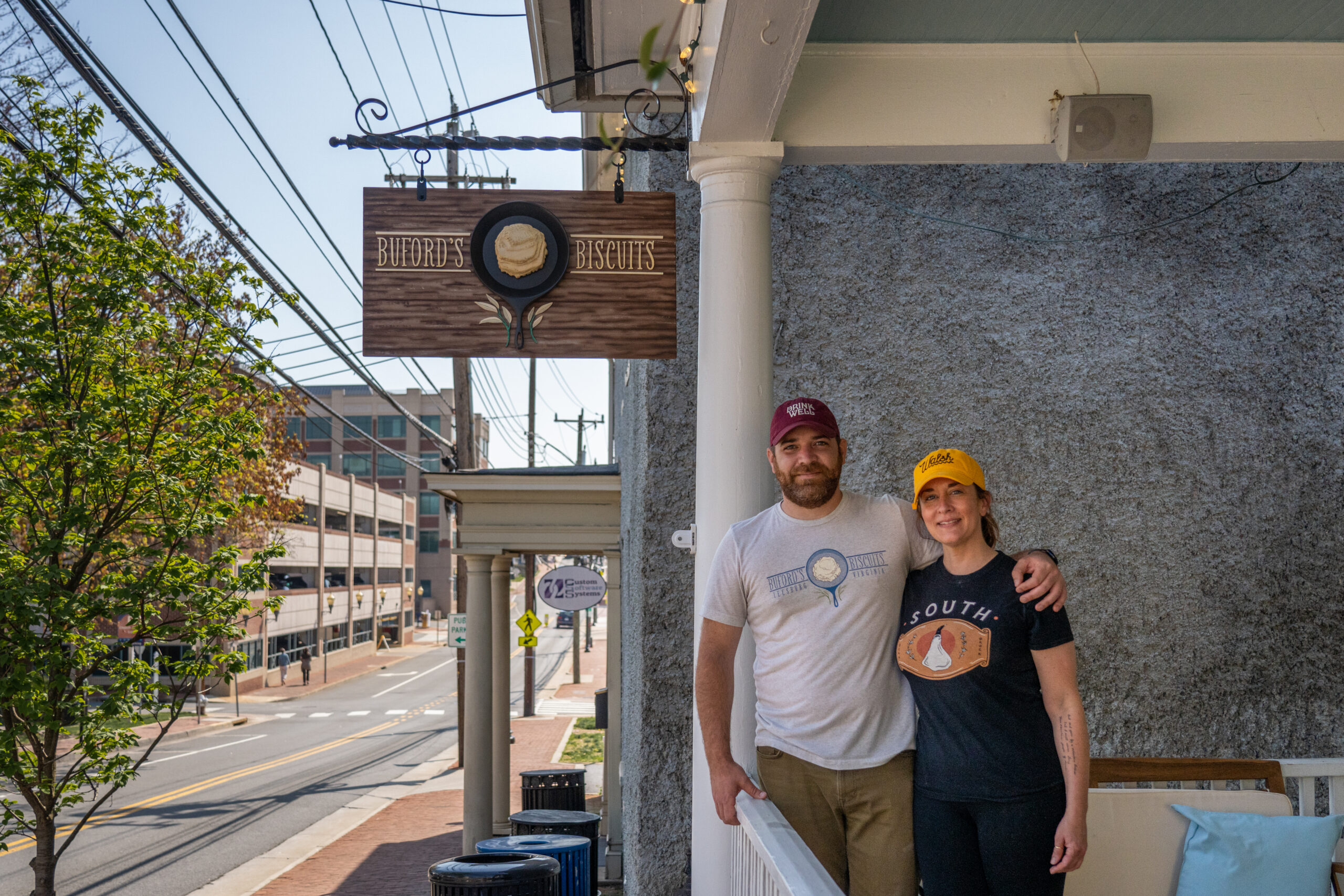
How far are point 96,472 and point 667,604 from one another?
324 centimetres

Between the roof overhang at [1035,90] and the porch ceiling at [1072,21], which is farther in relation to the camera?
the roof overhang at [1035,90]

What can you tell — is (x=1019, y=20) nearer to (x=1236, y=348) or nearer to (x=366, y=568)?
(x=1236, y=348)

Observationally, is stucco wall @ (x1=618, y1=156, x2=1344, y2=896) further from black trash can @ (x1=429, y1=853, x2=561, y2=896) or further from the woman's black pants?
the woman's black pants

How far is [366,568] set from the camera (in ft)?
181

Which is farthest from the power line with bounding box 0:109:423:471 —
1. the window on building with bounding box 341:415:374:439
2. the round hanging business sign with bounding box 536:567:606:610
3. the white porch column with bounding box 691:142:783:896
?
the window on building with bounding box 341:415:374:439

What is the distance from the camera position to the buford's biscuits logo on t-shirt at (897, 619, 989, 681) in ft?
7.65

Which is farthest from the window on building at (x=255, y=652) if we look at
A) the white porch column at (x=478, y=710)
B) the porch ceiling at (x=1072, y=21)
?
the porch ceiling at (x=1072, y=21)

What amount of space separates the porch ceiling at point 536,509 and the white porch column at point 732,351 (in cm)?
731

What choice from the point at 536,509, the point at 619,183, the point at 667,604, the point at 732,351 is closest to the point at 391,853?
the point at 536,509

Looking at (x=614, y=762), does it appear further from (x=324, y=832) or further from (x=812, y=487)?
(x=812, y=487)

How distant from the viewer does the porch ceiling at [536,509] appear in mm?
10570

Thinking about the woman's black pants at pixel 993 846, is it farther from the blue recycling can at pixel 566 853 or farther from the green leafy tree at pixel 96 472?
the green leafy tree at pixel 96 472

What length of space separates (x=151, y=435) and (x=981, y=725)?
203 inches

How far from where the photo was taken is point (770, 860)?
195 cm
